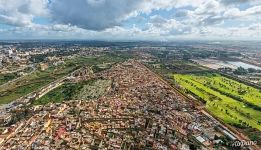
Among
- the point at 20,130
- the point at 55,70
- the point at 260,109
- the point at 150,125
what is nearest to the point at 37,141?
the point at 20,130

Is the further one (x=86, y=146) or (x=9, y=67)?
(x=9, y=67)

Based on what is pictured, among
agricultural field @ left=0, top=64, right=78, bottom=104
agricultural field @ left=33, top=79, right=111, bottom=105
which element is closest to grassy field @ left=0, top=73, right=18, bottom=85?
agricultural field @ left=0, top=64, right=78, bottom=104

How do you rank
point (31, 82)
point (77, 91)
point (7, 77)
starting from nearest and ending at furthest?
point (77, 91) → point (31, 82) → point (7, 77)

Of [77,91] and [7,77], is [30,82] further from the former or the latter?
[77,91]

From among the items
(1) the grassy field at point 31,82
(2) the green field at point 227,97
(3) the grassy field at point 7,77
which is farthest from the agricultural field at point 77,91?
(2) the green field at point 227,97

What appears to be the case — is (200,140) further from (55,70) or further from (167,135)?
(55,70)

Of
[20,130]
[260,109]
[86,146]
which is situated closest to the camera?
[86,146]

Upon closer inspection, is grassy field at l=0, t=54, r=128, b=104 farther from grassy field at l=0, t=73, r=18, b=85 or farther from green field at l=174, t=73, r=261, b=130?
green field at l=174, t=73, r=261, b=130

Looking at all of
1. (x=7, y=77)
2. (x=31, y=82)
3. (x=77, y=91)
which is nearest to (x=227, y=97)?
(x=77, y=91)
